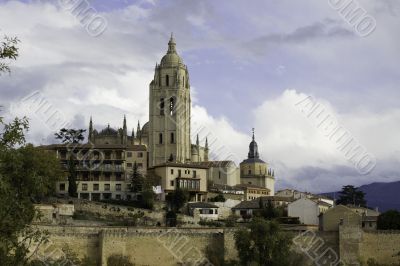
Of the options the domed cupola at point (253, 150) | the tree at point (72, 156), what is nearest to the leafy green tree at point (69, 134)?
the tree at point (72, 156)

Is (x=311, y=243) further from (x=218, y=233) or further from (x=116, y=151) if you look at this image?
(x=116, y=151)

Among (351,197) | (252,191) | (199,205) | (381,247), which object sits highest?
(252,191)

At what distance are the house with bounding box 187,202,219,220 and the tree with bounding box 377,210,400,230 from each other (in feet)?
61.9

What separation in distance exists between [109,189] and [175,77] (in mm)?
34119

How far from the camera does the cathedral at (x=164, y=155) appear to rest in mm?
88750

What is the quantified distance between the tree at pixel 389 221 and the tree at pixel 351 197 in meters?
39.1

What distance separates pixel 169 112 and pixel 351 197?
31.1m

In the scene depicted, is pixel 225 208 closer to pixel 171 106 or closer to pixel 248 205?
pixel 248 205

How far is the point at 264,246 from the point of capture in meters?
57.7

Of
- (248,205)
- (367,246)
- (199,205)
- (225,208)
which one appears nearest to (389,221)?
(367,246)

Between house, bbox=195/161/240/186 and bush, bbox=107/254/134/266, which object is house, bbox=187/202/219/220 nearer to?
bush, bbox=107/254/134/266

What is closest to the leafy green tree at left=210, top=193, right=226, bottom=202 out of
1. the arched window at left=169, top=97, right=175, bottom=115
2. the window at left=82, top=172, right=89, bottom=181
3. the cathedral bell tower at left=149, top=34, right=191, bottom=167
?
the window at left=82, top=172, right=89, bottom=181

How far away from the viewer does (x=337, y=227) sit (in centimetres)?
6588

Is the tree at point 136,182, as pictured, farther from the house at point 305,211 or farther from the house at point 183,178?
the house at point 305,211
